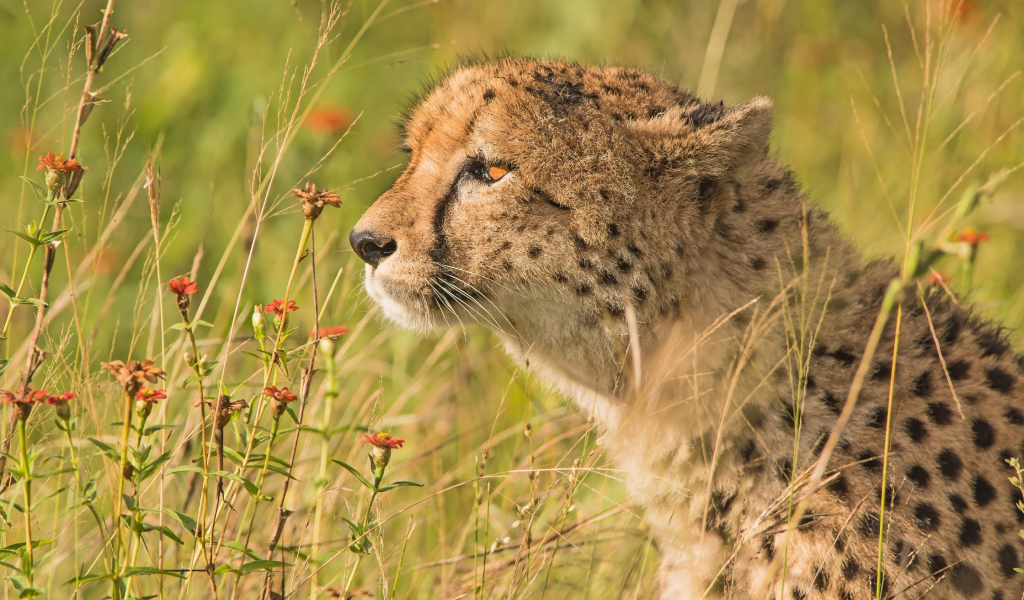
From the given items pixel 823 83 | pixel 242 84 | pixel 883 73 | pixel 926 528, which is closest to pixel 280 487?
pixel 926 528

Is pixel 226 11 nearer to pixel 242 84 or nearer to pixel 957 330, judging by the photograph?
pixel 242 84

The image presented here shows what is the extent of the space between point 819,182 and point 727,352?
348 cm

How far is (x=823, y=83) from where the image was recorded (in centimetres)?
579

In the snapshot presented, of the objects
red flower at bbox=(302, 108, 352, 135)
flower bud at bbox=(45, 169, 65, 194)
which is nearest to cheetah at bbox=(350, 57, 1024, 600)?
flower bud at bbox=(45, 169, 65, 194)

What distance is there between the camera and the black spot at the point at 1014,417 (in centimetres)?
242

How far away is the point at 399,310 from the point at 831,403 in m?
1.20

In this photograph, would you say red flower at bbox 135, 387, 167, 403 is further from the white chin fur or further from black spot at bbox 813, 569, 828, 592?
black spot at bbox 813, 569, 828, 592

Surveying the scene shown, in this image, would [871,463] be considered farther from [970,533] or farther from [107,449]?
[107,449]

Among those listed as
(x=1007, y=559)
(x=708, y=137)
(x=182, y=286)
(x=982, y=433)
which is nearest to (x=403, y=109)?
(x=708, y=137)

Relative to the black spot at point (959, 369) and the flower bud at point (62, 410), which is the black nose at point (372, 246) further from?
the black spot at point (959, 369)

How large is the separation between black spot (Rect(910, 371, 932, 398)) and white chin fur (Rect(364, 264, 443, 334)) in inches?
51.6

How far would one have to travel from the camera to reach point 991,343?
262 centimetres

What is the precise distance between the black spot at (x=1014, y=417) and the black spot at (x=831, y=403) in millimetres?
459

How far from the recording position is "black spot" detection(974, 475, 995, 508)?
7.48 feet
